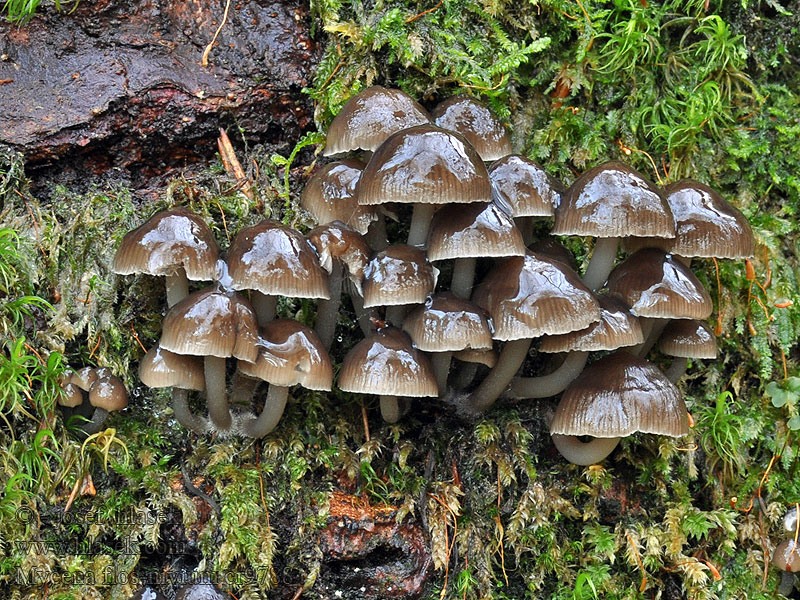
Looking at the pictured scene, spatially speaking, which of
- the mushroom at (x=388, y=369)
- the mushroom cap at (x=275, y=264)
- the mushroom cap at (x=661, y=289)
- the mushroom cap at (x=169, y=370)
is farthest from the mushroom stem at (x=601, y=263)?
the mushroom cap at (x=169, y=370)

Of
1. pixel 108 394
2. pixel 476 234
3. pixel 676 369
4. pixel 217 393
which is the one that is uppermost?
pixel 476 234

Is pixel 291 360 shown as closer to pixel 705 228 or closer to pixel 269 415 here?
pixel 269 415

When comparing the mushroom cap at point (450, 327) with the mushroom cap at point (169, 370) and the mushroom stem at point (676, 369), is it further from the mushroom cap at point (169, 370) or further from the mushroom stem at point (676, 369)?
the mushroom stem at point (676, 369)

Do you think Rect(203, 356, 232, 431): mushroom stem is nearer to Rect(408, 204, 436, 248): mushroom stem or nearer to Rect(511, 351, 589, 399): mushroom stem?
Rect(408, 204, 436, 248): mushroom stem

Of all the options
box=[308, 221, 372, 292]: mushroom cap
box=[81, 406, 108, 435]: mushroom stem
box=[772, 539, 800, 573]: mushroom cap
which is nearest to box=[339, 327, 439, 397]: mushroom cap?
box=[308, 221, 372, 292]: mushroom cap

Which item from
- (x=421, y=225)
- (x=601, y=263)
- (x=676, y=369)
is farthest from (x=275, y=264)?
(x=676, y=369)
